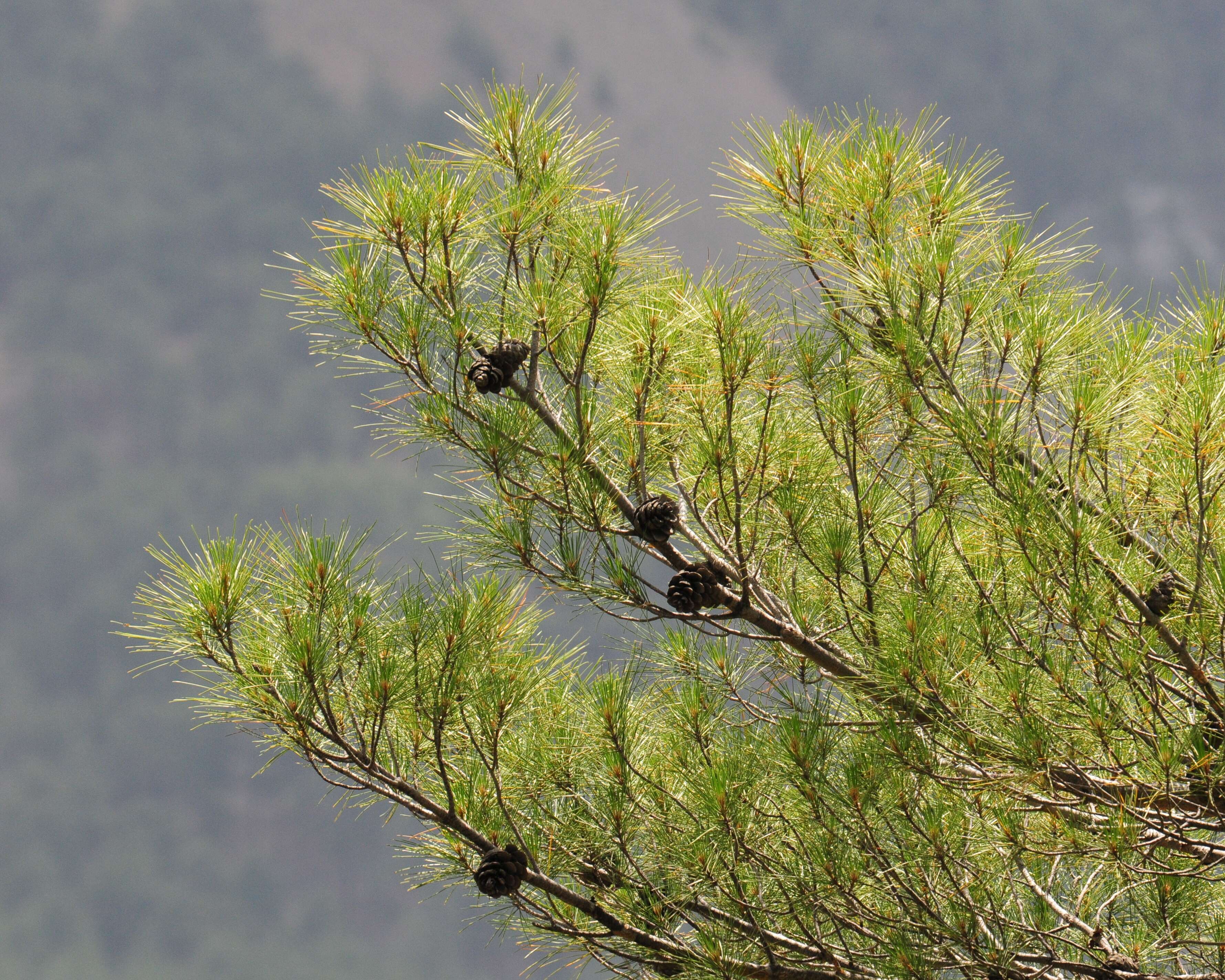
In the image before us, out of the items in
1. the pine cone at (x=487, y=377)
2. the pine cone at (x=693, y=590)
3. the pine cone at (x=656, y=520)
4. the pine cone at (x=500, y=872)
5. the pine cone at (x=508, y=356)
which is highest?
the pine cone at (x=508, y=356)

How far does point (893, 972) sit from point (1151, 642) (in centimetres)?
59

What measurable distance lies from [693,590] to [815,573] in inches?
15.6

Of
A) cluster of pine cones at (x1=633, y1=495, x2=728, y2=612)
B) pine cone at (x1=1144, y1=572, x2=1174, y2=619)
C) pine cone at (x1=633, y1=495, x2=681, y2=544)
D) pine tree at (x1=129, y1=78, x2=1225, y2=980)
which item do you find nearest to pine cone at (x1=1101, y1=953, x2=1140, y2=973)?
pine tree at (x1=129, y1=78, x2=1225, y2=980)

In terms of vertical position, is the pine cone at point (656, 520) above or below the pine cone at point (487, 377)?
below

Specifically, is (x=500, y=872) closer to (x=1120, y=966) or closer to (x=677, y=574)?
(x=677, y=574)

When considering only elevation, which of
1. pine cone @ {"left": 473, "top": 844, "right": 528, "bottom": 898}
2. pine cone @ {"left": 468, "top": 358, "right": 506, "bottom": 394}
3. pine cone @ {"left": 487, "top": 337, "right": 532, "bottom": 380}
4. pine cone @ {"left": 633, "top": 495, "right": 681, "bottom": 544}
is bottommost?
pine cone @ {"left": 473, "top": 844, "right": 528, "bottom": 898}

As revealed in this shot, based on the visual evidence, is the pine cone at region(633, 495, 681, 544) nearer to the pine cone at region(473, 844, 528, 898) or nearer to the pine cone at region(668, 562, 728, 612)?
the pine cone at region(668, 562, 728, 612)

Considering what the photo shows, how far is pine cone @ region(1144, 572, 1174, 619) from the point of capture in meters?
1.47

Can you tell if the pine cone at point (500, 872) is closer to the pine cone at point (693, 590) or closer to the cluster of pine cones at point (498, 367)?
the pine cone at point (693, 590)

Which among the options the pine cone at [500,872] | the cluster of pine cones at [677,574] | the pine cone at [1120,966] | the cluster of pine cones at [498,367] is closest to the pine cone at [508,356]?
the cluster of pine cones at [498,367]

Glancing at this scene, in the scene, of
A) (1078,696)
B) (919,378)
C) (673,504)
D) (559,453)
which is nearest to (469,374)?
(559,453)

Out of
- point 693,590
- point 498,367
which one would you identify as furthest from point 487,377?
point 693,590

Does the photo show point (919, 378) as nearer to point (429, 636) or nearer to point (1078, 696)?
point (1078, 696)

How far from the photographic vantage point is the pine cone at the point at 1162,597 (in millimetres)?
1467
